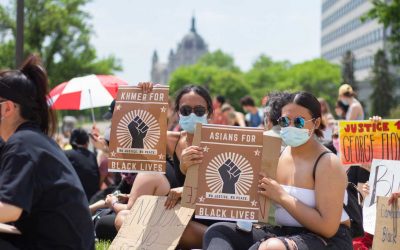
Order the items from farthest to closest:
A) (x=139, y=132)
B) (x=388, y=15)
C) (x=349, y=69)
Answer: (x=349, y=69), (x=388, y=15), (x=139, y=132)

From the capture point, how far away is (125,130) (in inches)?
229

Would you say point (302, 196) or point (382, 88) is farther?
point (382, 88)

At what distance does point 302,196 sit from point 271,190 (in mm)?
231

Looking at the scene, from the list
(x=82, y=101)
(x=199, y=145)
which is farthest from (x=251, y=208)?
(x=82, y=101)

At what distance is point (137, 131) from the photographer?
Result: 579cm

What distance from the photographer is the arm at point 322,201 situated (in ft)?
15.7

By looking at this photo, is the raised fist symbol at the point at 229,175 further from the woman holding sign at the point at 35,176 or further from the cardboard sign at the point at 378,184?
the cardboard sign at the point at 378,184

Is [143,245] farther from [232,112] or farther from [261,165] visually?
[232,112]

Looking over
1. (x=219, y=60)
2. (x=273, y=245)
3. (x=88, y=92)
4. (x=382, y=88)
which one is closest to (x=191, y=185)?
(x=273, y=245)

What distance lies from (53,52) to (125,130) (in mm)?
45286

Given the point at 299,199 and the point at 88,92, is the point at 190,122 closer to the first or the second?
the point at 299,199

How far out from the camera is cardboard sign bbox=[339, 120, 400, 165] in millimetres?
6871

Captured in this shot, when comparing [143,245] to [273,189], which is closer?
[273,189]

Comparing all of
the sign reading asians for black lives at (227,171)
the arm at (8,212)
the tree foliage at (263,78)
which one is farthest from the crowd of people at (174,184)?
the tree foliage at (263,78)
